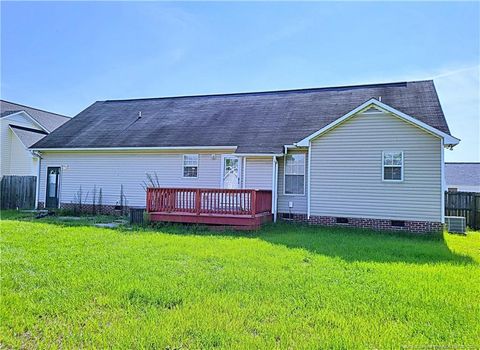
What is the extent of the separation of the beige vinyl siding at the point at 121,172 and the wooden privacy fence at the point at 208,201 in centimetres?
230

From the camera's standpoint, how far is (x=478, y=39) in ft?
36.0

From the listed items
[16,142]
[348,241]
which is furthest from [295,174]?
[16,142]

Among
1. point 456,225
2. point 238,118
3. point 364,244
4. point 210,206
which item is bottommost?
point 364,244

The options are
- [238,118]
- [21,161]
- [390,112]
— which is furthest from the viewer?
[21,161]

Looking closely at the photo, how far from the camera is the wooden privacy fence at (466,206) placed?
1413cm

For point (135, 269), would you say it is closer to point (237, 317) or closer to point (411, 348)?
point (237, 317)

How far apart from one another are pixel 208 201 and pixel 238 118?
224 inches

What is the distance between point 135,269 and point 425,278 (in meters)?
4.97

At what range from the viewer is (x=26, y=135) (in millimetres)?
24000

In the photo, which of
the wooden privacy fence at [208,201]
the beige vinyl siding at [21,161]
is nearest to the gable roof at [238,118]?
the wooden privacy fence at [208,201]

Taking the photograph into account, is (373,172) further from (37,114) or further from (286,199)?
(37,114)

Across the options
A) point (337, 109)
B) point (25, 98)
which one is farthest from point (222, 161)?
point (25, 98)

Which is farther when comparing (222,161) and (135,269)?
(222,161)

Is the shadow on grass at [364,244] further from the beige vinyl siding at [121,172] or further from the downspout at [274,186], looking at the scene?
the beige vinyl siding at [121,172]
